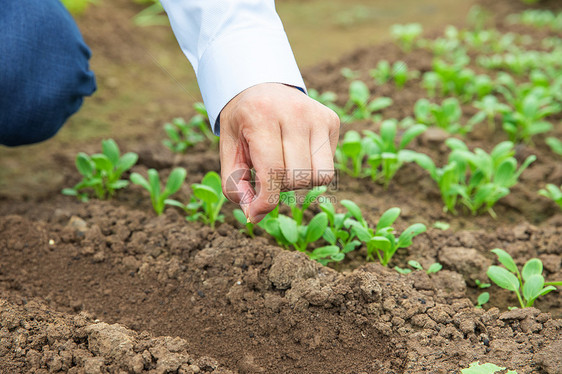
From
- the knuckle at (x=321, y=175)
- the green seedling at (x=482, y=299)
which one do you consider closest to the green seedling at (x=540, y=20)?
the green seedling at (x=482, y=299)

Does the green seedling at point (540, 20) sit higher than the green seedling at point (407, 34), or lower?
lower

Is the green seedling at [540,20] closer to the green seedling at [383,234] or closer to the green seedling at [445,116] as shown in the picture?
the green seedling at [445,116]

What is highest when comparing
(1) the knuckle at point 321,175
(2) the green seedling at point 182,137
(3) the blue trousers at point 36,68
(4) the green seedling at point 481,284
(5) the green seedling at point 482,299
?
(1) the knuckle at point 321,175

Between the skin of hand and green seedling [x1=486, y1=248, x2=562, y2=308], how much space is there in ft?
2.59

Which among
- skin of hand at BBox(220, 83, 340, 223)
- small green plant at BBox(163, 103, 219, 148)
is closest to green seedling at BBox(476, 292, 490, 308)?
skin of hand at BBox(220, 83, 340, 223)

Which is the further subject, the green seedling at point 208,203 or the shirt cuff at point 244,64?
the green seedling at point 208,203

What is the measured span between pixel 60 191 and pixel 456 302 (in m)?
1.80

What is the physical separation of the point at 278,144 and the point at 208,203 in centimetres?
78

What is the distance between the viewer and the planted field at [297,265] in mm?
1505

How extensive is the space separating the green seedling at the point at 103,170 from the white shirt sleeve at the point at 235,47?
2.96 feet

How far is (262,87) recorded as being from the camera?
1384mm

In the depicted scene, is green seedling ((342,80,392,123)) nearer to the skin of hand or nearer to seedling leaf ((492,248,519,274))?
seedling leaf ((492,248,519,274))

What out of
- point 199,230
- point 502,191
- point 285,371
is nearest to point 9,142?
point 199,230

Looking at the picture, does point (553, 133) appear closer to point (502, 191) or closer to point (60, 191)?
point (502, 191)
